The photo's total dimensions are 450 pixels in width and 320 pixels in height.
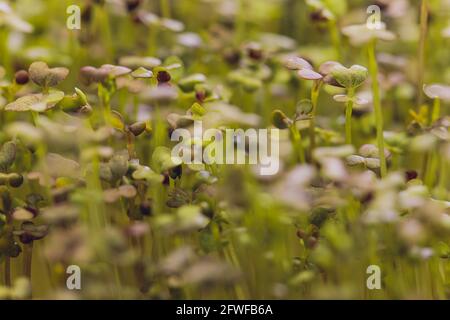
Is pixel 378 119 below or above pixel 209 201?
above

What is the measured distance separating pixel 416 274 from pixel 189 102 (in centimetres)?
53

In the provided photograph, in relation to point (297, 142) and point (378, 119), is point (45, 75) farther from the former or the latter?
point (378, 119)

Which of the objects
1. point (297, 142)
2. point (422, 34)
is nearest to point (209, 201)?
point (297, 142)

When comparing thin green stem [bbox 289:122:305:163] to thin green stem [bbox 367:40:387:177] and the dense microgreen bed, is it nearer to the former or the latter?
the dense microgreen bed

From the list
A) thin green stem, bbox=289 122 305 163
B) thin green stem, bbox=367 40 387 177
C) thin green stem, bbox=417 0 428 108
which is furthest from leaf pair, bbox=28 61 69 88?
thin green stem, bbox=417 0 428 108

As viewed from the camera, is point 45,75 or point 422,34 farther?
point 422,34

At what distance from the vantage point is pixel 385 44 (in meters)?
1.97

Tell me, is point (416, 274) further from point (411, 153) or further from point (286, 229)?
point (411, 153)

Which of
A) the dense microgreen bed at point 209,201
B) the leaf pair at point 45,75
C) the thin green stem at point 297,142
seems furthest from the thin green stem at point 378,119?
the leaf pair at point 45,75

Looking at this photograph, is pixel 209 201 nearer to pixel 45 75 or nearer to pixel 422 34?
pixel 45 75

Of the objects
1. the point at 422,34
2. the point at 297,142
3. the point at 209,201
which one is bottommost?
the point at 209,201

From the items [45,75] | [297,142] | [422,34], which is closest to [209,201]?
[297,142]

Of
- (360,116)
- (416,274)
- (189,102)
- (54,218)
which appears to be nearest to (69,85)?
(189,102)

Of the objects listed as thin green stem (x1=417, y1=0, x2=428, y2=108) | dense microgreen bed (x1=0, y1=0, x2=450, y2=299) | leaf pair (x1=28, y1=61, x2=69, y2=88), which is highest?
thin green stem (x1=417, y1=0, x2=428, y2=108)
